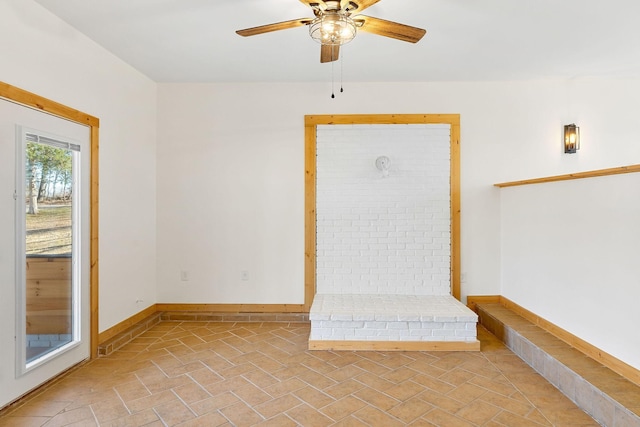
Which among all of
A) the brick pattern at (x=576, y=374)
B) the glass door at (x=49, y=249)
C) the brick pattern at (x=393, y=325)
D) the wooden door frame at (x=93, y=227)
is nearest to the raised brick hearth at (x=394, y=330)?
the brick pattern at (x=393, y=325)

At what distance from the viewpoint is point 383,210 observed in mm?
3826

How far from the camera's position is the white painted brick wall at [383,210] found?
381 centimetres

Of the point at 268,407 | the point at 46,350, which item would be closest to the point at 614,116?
the point at 268,407

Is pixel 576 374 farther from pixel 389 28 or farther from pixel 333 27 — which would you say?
pixel 333 27

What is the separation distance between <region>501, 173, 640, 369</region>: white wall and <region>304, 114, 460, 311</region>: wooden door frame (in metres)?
0.58

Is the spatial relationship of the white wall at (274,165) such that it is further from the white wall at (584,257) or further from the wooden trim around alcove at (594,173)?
the wooden trim around alcove at (594,173)

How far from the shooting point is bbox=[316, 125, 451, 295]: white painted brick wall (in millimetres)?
3807

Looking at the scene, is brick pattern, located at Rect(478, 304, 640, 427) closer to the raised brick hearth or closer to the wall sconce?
the raised brick hearth

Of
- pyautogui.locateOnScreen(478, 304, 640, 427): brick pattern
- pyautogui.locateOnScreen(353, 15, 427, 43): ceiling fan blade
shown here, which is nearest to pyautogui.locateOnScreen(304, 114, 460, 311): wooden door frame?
pyautogui.locateOnScreen(478, 304, 640, 427): brick pattern

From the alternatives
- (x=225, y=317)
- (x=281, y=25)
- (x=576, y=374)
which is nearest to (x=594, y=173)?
(x=576, y=374)

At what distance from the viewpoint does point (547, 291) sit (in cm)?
299

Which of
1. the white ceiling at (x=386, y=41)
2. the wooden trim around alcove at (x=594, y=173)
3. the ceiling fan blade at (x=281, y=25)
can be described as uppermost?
the white ceiling at (x=386, y=41)

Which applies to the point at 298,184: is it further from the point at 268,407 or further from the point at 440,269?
the point at 268,407

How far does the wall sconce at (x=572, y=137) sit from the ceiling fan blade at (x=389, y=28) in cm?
262
